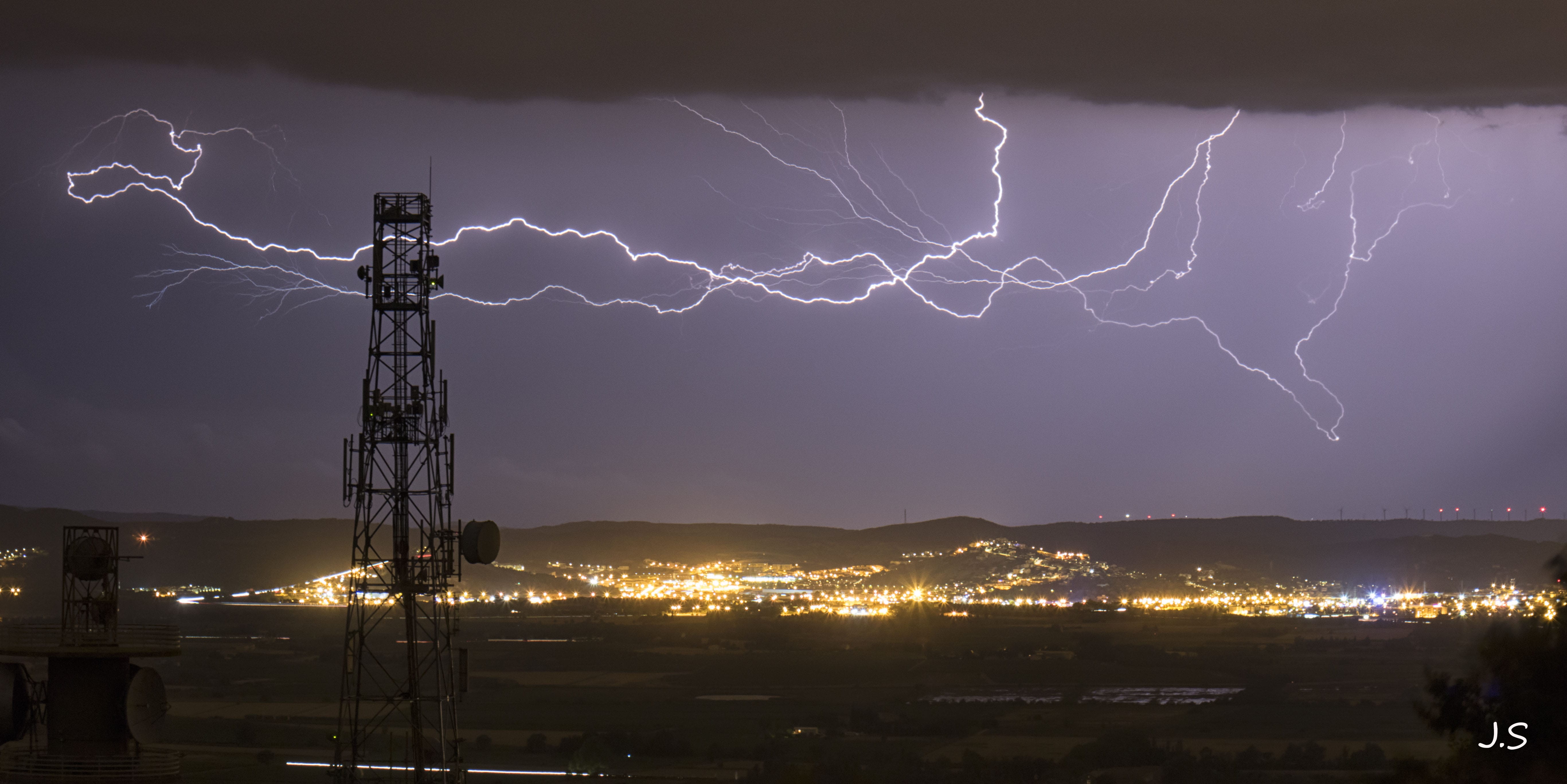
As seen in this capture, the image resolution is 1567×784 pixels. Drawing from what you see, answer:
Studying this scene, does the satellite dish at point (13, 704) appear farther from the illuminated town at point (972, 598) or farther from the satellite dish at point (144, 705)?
the illuminated town at point (972, 598)

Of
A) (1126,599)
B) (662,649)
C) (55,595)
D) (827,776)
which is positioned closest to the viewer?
(827,776)

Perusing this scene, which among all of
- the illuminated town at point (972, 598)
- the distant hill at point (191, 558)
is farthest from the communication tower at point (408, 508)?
the distant hill at point (191, 558)

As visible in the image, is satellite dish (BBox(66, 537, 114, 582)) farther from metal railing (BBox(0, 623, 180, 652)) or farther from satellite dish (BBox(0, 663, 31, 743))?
satellite dish (BBox(0, 663, 31, 743))

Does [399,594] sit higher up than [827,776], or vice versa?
[399,594]

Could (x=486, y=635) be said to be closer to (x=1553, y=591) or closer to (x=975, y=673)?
(x=975, y=673)

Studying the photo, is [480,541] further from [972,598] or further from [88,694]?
[972,598]

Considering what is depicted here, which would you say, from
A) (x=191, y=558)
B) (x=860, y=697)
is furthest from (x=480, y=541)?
(x=191, y=558)

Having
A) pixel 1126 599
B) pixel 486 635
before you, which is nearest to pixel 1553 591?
pixel 486 635
